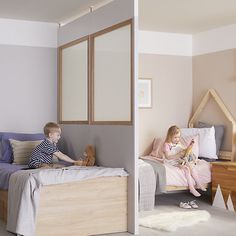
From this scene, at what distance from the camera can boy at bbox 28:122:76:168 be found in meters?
4.98

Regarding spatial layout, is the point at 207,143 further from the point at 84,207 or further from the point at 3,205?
the point at 3,205

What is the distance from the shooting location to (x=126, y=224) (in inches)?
180

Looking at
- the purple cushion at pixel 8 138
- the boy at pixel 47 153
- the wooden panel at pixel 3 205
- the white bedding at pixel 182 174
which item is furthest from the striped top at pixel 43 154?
the white bedding at pixel 182 174

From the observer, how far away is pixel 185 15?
18.8ft

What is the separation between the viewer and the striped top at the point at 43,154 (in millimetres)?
4984

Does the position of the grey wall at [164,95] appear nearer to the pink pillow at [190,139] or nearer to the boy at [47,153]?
the pink pillow at [190,139]

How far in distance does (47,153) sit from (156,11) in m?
2.03

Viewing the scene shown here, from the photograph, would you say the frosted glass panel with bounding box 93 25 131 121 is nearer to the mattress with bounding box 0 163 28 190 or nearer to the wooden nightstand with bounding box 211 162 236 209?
the mattress with bounding box 0 163 28 190

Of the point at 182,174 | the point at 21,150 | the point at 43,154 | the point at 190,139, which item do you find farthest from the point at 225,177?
the point at 21,150

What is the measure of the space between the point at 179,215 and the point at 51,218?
1.64 meters

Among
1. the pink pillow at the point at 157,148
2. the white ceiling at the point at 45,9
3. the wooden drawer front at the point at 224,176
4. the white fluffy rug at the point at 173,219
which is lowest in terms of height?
the white fluffy rug at the point at 173,219

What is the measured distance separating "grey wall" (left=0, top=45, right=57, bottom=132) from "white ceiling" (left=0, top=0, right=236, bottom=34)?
0.45 m

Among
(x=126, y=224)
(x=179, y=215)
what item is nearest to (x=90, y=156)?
(x=126, y=224)

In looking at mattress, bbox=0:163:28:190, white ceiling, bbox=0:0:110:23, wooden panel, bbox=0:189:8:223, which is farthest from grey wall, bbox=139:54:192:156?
wooden panel, bbox=0:189:8:223
